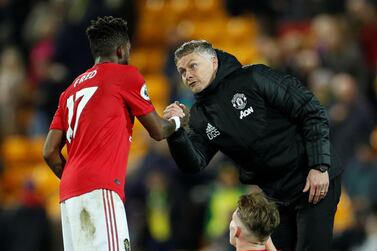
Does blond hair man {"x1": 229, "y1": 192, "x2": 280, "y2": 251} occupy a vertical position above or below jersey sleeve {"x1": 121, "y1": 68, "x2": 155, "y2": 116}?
below

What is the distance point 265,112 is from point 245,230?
0.83 meters

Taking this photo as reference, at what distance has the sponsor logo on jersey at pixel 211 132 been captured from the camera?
21.4ft

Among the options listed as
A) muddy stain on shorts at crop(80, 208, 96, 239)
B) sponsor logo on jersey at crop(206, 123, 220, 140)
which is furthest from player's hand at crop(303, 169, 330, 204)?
muddy stain on shorts at crop(80, 208, 96, 239)

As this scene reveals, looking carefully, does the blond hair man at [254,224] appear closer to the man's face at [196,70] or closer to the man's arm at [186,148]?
the man's arm at [186,148]

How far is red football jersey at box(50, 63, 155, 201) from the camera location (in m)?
5.94

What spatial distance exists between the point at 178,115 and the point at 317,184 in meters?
0.92

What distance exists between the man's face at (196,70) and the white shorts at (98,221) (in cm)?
94

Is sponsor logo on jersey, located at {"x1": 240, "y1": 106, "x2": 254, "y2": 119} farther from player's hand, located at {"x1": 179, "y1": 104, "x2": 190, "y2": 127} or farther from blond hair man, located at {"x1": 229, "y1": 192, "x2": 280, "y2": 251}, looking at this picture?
blond hair man, located at {"x1": 229, "y1": 192, "x2": 280, "y2": 251}

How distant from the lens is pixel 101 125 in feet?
19.6

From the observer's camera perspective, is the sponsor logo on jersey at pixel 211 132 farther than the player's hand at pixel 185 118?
Yes

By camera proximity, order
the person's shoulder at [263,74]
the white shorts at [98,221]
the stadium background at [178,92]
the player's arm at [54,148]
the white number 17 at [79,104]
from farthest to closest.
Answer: the stadium background at [178,92], the person's shoulder at [263,74], the player's arm at [54,148], the white number 17 at [79,104], the white shorts at [98,221]

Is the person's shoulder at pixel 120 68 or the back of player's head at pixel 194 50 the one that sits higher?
the back of player's head at pixel 194 50

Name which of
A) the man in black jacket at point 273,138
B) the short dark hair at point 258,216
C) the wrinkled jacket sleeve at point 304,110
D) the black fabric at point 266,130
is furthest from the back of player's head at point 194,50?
the short dark hair at point 258,216

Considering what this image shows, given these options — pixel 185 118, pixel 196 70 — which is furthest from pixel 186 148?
pixel 196 70
